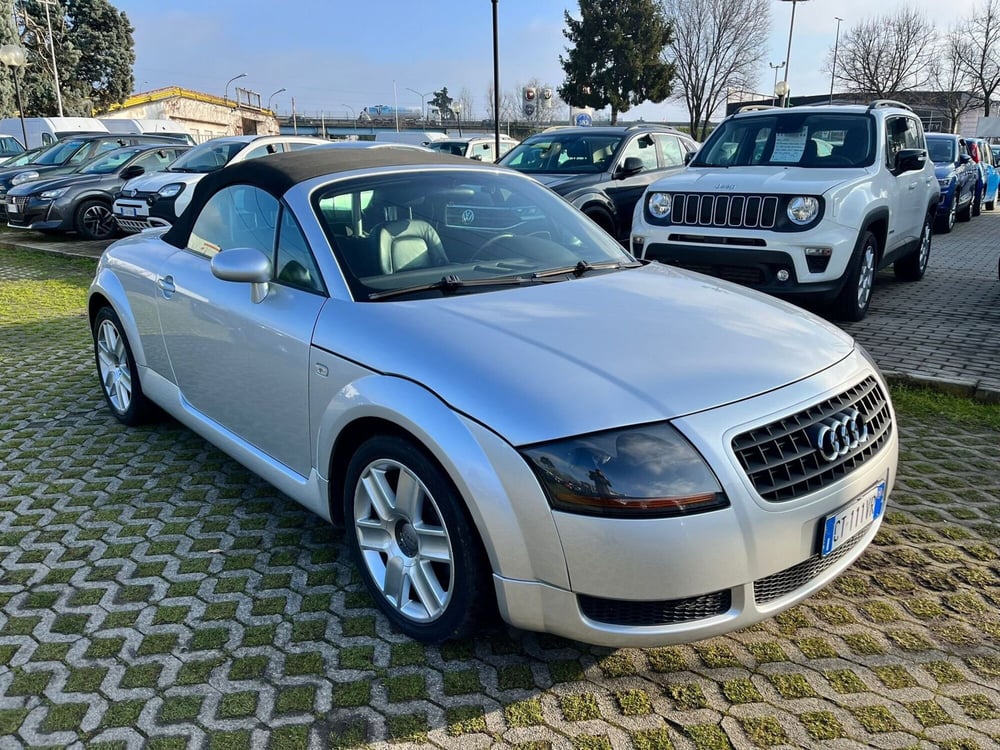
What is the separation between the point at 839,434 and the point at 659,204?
532 centimetres

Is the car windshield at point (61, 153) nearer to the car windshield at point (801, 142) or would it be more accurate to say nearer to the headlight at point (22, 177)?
the headlight at point (22, 177)

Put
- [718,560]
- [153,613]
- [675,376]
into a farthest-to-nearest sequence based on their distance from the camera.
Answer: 1. [153,613]
2. [675,376]
3. [718,560]

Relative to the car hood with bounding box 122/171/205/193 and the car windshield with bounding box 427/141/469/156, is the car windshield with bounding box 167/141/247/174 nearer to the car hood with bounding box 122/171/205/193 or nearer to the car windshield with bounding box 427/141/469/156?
the car hood with bounding box 122/171/205/193

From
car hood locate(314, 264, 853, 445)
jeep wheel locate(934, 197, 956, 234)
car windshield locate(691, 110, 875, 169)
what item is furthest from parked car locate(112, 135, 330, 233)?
jeep wheel locate(934, 197, 956, 234)

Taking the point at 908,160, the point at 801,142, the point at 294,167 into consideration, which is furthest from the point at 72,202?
the point at 908,160

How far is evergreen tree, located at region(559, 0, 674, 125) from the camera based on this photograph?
50.9 meters

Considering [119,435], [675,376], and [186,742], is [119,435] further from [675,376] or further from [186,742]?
[675,376]

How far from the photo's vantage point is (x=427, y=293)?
3053mm

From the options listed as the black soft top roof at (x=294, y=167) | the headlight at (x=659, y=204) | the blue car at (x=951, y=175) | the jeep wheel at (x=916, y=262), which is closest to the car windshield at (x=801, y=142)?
the headlight at (x=659, y=204)

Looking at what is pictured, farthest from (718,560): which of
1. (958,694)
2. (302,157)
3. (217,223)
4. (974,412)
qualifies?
(974,412)

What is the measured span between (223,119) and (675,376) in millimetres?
75336

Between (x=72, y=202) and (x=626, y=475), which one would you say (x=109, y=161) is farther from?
(x=626, y=475)

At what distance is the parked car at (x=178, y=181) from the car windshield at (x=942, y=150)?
39.2ft

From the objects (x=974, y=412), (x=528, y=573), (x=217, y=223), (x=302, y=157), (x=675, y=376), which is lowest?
(x=974, y=412)
